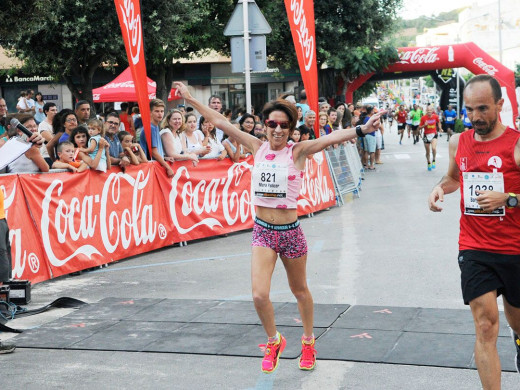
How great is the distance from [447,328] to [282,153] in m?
2.04

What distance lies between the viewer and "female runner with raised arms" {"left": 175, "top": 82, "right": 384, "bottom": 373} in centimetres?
572

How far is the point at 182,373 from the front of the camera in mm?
Result: 5742

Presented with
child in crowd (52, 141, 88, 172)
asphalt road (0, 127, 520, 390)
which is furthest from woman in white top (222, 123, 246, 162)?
child in crowd (52, 141, 88, 172)

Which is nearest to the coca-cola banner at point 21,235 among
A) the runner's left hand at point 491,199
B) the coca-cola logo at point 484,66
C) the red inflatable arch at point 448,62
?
the runner's left hand at point 491,199

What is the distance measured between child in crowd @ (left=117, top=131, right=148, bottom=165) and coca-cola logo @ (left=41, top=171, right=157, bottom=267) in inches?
7.7

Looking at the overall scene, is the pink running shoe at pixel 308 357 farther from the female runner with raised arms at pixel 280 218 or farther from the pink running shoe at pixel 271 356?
the pink running shoe at pixel 271 356

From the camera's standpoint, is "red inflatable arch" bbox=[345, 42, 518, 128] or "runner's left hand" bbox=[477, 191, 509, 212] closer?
"runner's left hand" bbox=[477, 191, 509, 212]

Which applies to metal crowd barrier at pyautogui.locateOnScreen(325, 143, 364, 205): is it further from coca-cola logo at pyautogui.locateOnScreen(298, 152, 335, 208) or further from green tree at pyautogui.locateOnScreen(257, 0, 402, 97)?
green tree at pyautogui.locateOnScreen(257, 0, 402, 97)

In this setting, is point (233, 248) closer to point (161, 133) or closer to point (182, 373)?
point (161, 133)

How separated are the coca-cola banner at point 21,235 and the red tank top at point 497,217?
5329 mm

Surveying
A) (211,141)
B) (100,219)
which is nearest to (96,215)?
(100,219)

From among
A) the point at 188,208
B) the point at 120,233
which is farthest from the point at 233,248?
the point at 120,233

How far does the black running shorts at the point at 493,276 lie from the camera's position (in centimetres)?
466

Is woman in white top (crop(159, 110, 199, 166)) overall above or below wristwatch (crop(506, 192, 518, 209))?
above
